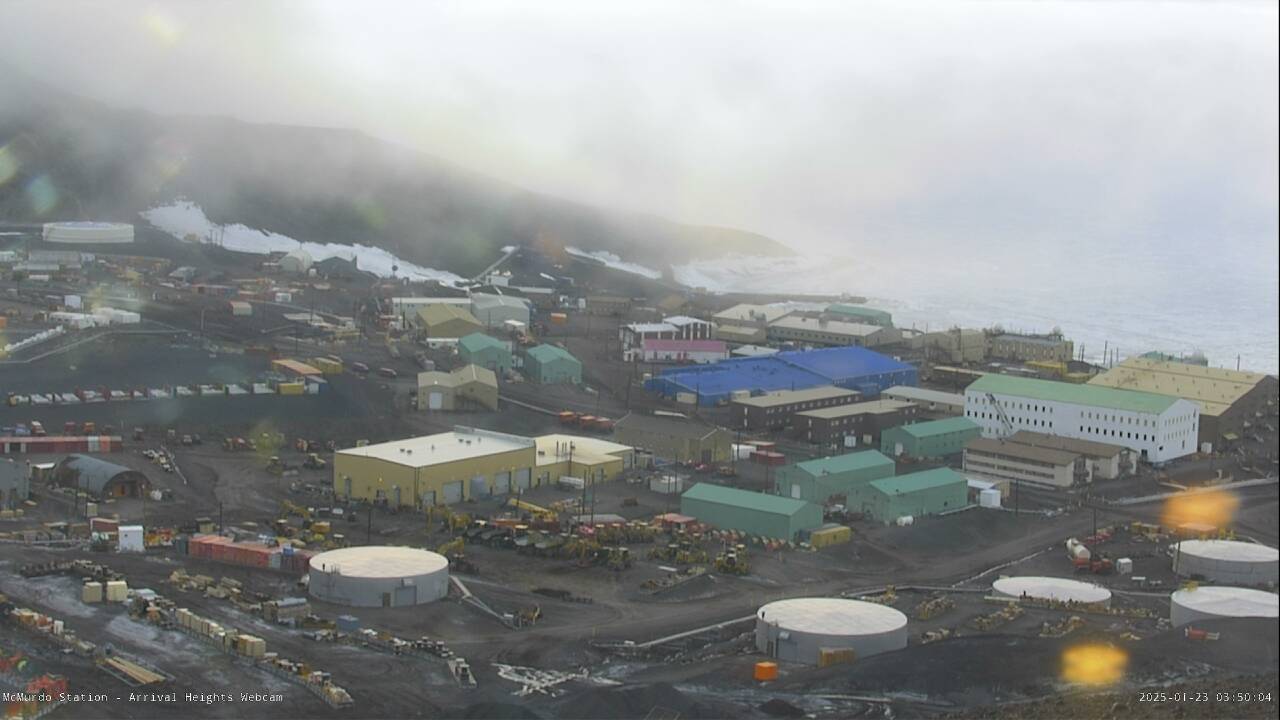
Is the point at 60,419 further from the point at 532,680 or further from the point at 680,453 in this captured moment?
the point at 532,680

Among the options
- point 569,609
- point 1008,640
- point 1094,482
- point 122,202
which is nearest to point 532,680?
point 569,609

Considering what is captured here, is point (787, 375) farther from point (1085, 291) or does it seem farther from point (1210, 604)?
point (1085, 291)

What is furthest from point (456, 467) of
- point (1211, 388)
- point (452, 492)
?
point (1211, 388)

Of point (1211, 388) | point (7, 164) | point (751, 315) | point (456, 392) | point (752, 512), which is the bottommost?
point (752, 512)

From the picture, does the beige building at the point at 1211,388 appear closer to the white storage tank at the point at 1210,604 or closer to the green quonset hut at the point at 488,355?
the white storage tank at the point at 1210,604

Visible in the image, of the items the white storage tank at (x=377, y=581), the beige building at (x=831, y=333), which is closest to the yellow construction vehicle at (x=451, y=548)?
the white storage tank at (x=377, y=581)

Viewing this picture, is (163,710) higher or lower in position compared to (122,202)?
lower
